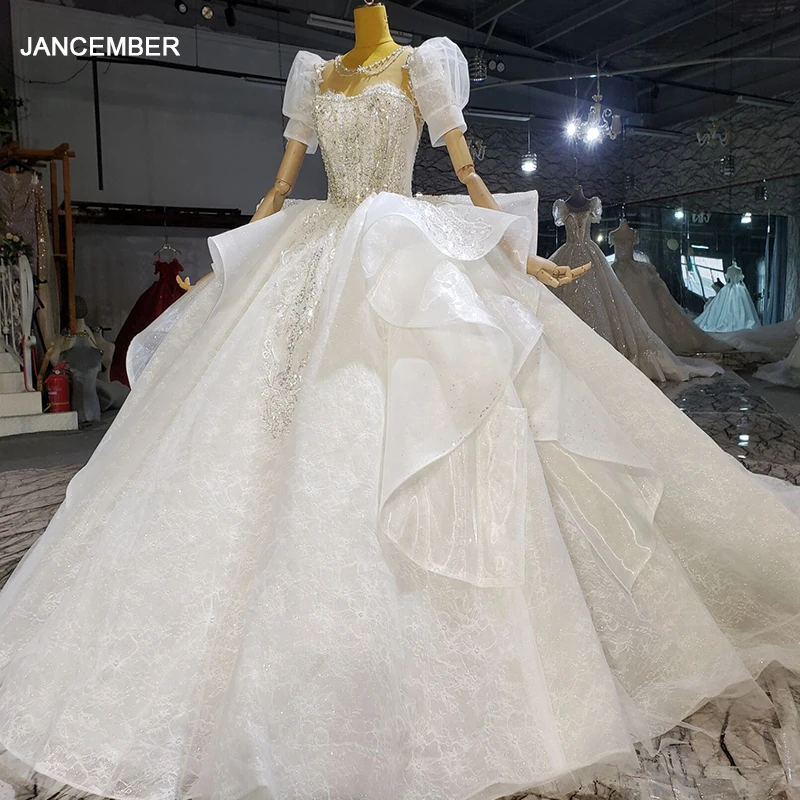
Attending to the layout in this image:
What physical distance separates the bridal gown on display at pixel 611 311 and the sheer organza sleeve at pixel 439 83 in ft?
12.5

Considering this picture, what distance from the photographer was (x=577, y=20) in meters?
4.95

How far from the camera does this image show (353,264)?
6.04ft

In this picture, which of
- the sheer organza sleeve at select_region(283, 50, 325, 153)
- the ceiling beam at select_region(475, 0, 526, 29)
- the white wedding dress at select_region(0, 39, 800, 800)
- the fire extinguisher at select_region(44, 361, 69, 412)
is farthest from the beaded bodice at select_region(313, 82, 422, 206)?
the fire extinguisher at select_region(44, 361, 69, 412)

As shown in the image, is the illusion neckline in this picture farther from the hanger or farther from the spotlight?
the hanger

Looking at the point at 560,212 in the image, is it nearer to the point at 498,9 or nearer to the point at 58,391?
the point at 498,9

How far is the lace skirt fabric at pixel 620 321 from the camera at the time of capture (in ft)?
19.3

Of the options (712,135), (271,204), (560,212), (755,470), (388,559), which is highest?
(712,135)

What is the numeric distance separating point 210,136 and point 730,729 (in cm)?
599

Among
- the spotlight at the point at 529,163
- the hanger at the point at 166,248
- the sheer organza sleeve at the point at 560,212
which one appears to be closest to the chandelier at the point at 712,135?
the sheer organza sleeve at the point at 560,212

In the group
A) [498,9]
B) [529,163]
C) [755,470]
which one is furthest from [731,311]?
[498,9]

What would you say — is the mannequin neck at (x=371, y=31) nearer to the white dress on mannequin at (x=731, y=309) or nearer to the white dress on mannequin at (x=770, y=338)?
the white dress on mannequin at (x=731, y=309)

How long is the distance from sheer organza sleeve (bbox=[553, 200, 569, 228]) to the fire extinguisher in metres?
3.99

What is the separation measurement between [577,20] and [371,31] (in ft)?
10.7

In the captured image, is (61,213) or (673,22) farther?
(61,213)
